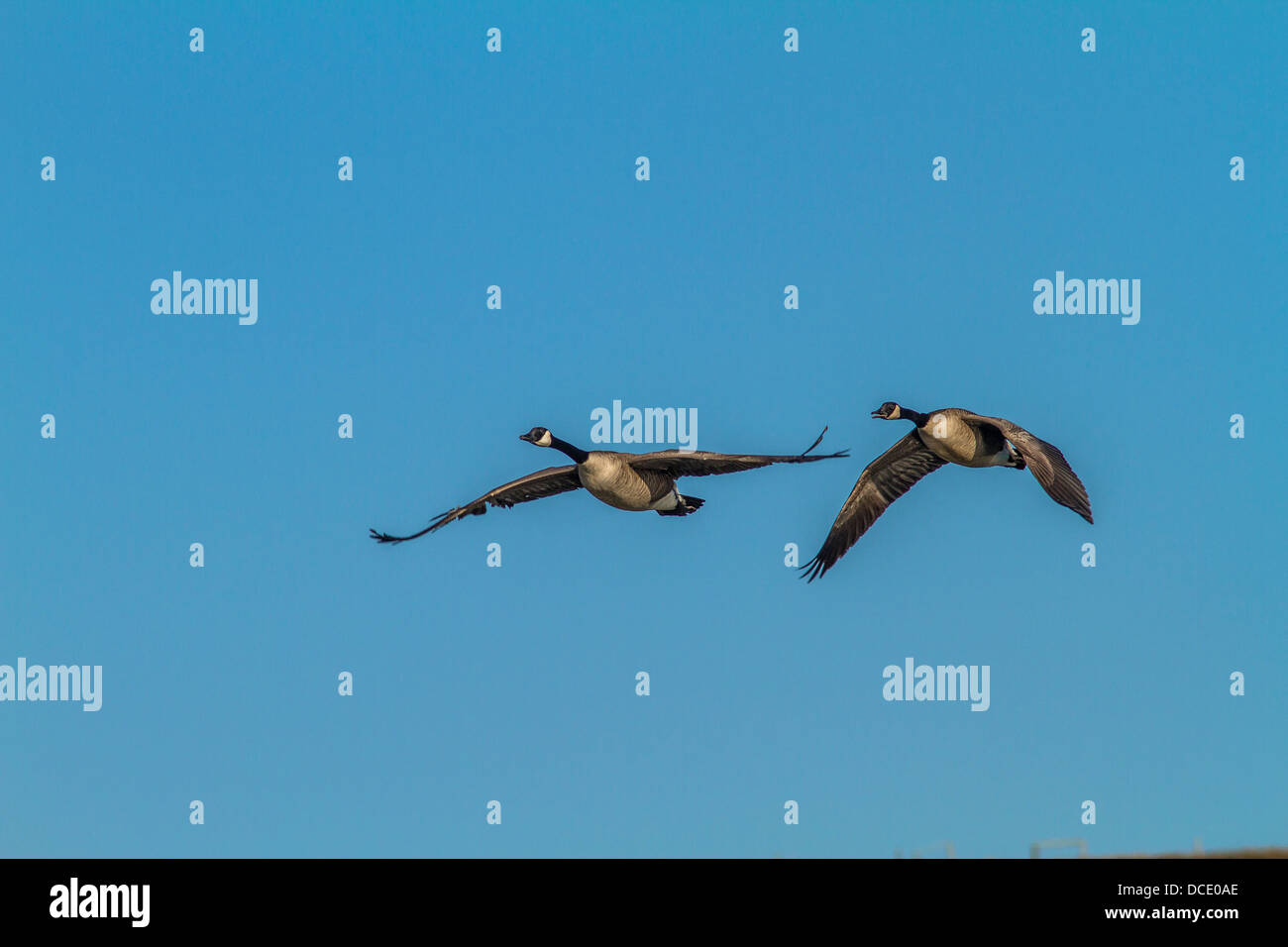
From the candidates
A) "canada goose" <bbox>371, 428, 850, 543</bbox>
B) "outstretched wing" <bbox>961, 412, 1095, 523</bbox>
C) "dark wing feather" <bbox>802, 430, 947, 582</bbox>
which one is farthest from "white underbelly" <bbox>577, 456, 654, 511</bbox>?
"outstretched wing" <bbox>961, 412, 1095, 523</bbox>

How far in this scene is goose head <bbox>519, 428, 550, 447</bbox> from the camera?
20.9 meters

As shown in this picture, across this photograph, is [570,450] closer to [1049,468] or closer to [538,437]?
[538,437]

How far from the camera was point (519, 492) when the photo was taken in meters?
20.9

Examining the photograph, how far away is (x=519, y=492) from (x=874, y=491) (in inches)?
204

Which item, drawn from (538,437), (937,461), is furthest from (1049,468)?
(538,437)

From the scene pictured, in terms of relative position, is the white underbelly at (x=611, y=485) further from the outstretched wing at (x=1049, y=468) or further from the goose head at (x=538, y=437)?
the outstretched wing at (x=1049, y=468)

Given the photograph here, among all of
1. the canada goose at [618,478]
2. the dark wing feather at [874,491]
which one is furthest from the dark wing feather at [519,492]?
the dark wing feather at [874,491]

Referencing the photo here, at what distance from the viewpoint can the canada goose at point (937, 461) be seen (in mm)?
17375
